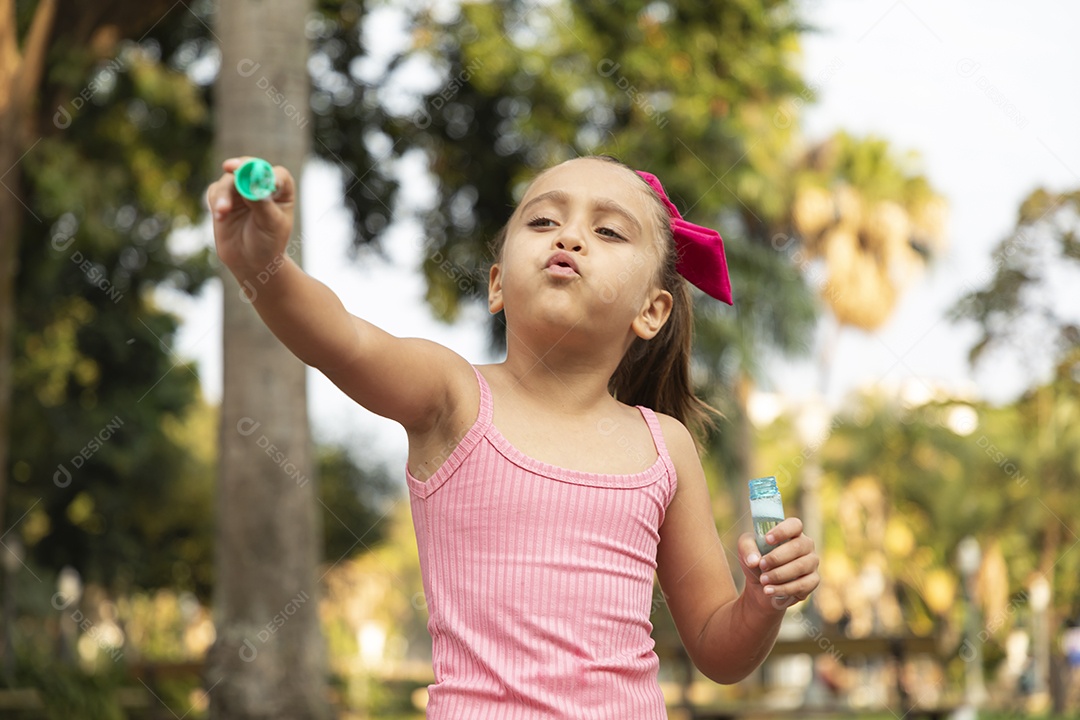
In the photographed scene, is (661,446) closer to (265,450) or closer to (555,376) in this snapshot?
(555,376)

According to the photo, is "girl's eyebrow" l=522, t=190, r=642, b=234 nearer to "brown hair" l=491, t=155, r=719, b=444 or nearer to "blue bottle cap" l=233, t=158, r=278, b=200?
"brown hair" l=491, t=155, r=719, b=444

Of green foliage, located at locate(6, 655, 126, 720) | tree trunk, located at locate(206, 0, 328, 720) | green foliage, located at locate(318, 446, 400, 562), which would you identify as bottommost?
green foliage, located at locate(318, 446, 400, 562)

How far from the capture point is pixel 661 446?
2.04m

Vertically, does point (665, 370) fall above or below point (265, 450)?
above

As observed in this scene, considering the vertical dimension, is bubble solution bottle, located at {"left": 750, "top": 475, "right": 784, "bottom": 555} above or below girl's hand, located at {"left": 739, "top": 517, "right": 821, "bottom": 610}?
above

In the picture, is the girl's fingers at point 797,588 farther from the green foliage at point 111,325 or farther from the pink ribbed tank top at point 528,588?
the green foliage at point 111,325

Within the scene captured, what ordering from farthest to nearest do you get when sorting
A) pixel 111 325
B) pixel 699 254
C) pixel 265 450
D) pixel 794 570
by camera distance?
pixel 111 325, pixel 265 450, pixel 699 254, pixel 794 570

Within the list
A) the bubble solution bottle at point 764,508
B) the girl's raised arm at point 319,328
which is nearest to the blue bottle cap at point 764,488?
the bubble solution bottle at point 764,508

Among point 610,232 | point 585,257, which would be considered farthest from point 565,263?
point 610,232

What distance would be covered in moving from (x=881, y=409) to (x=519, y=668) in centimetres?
3220

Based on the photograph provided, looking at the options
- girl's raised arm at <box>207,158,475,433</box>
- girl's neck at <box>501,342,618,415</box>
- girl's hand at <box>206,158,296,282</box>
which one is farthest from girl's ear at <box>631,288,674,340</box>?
girl's hand at <box>206,158,296,282</box>

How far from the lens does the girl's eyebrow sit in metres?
2.01

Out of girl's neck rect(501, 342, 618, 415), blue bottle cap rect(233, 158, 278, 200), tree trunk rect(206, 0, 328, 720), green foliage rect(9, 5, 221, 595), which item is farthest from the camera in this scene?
green foliage rect(9, 5, 221, 595)

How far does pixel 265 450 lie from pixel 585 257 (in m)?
4.22
